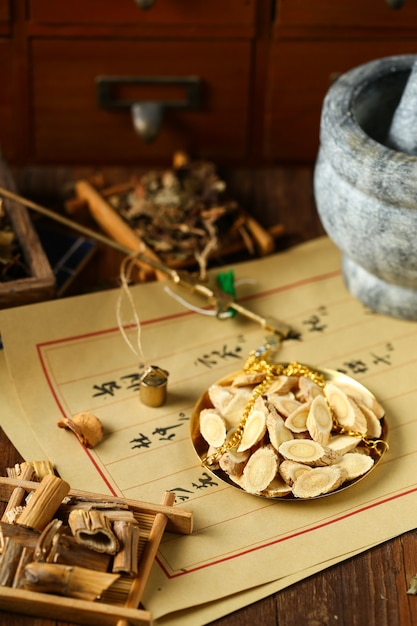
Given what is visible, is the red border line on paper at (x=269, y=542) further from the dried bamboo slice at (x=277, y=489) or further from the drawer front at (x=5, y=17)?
the drawer front at (x=5, y=17)

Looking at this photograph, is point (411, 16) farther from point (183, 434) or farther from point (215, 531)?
point (215, 531)

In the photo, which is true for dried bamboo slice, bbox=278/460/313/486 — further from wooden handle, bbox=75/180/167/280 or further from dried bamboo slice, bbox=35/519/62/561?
wooden handle, bbox=75/180/167/280

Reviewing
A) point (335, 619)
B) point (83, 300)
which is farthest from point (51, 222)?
point (335, 619)

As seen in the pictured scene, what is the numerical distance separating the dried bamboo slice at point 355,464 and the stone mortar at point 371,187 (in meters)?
0.24

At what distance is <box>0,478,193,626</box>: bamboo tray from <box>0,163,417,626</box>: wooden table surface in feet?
0.07

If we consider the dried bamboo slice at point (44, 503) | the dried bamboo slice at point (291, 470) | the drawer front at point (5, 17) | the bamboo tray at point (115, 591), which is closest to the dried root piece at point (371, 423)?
the dried bamboo slice at point (291, 470)

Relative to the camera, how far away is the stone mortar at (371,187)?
112cm

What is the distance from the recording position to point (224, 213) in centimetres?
140

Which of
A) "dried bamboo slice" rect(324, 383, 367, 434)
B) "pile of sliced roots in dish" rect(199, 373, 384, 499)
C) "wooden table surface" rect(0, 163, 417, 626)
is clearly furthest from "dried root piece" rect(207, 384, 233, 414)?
"wooden table surface" rect(0, 163, 417, 626)

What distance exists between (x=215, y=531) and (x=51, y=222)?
1.88ft

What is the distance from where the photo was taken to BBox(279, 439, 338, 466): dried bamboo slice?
106 cm

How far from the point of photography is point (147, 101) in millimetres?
1492

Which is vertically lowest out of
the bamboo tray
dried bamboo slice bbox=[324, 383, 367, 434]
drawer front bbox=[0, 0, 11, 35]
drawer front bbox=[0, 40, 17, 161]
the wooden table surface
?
the wooden table surface

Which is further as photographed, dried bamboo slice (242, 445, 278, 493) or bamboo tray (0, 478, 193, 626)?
dried bamboo slice (242, 445, 278, 493)
